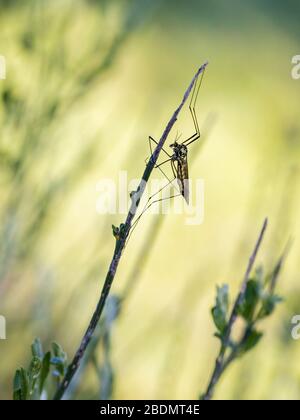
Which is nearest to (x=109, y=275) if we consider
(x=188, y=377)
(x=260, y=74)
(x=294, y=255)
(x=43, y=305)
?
(x=43, y=305)

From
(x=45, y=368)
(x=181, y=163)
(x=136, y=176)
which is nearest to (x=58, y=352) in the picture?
(x=45, y=368)

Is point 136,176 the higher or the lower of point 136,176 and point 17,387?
the higher

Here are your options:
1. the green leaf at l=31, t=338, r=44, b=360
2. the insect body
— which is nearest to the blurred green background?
the insect body

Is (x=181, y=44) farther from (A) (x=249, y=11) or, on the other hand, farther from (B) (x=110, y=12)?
(B) (x=110, y=12)

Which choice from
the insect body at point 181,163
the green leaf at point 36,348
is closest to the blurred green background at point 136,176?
the insect body at point 181,163

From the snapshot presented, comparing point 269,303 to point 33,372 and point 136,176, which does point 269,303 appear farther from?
point 136,176

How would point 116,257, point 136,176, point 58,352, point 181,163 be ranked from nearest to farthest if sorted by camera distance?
point 116,257 → point 58,352 → point 181,163 → point 136,176
